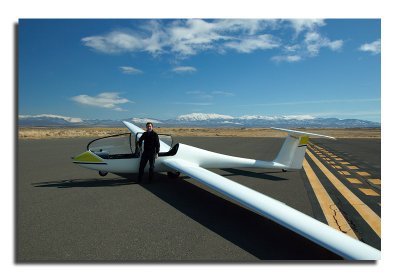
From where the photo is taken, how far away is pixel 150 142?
736 cm

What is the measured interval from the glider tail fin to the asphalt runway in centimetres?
124

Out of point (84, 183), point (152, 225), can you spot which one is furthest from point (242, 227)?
point (84, 183)

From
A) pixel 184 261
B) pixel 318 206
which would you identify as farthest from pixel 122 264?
pixel 318 206

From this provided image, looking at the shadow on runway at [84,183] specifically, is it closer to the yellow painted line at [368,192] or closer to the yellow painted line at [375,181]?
the yellow painted line at [368,192]

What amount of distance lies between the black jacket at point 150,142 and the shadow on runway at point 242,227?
1.06 m

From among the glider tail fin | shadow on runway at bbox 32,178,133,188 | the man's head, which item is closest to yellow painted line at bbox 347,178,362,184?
the glider tail fin

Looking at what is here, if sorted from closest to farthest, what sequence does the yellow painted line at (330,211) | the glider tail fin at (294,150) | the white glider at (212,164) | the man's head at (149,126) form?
1. the white glider at (212,164)
2. the yellow painted line at (330,211)
3. the man's head at (149,126)
4. the glider tail fin at (294,150)

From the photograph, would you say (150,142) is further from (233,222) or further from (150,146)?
(233,222)

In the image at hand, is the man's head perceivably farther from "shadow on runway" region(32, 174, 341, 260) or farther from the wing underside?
the wing underside

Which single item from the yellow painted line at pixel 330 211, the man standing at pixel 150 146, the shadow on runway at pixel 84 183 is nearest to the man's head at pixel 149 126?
the man standing at pixel 150 146

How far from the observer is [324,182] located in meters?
8.22

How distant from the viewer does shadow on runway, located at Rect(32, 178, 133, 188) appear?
298 inches

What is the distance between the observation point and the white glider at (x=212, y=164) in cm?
342

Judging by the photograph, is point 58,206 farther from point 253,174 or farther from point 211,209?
point 253,174
